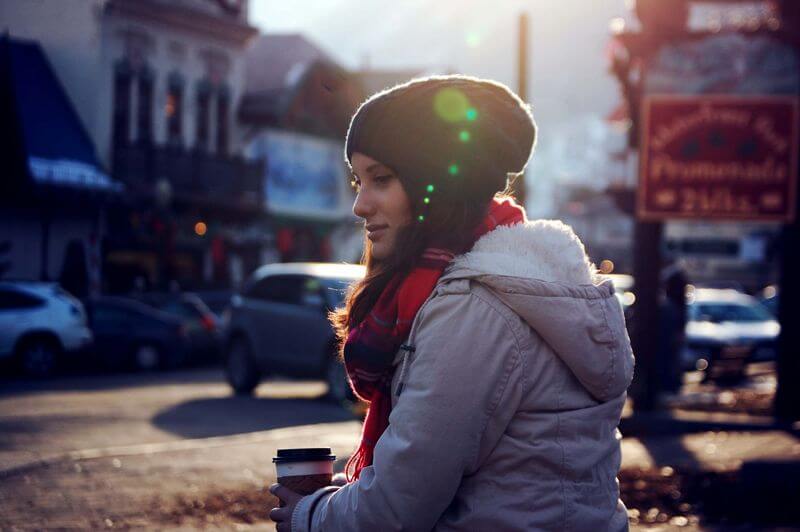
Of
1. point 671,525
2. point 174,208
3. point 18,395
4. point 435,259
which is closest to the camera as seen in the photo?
point 435,259

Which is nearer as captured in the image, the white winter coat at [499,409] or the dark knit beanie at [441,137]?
the white winter coat at [499,409]

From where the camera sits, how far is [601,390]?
93.5 inches

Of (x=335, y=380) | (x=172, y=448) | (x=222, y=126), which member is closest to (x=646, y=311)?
(x=335, y=380)

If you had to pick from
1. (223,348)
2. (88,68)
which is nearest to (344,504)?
(88,68)

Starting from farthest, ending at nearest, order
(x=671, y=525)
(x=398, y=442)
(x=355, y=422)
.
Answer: (x=355, y=422)
(x=671, y=525)
(x=398, y=442)

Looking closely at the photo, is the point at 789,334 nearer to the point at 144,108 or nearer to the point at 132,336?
the point at 132,336

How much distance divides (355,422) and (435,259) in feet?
32.4

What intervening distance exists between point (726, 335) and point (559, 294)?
2142 cm

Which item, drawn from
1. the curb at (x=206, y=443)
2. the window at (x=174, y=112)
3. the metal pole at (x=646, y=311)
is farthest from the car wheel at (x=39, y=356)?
the window at (x=174, y=112)

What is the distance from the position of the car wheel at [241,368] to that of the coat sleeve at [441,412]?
13901 mm

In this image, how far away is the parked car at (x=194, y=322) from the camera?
24.0 m

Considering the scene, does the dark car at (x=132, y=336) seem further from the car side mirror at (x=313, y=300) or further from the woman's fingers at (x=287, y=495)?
the woman's fingers at (x=287, y=495)

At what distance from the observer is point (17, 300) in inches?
739

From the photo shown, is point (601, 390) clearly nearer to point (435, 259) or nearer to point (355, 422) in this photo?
point (435, 259)
